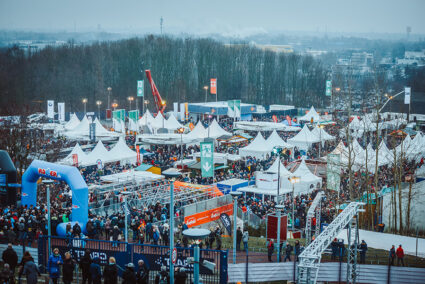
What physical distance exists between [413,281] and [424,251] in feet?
9.52

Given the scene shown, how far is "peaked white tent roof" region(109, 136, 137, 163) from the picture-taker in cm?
3169

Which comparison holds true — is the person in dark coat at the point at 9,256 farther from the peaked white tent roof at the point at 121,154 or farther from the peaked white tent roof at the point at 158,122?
the peaked white tent roof at the point at 158,122

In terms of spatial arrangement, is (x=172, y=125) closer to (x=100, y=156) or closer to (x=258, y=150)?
(x=258, y=150)

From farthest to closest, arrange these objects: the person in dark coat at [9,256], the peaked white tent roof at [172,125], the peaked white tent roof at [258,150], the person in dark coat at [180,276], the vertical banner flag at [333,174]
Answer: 1. the peaked white tent roof at [172,125]
2. the peaked white tent roof at [258,150]
3. the vertical banner flag at [333,174]
4. the person in dark coat at [9,256]
5. the person in dark coat at [180,276]

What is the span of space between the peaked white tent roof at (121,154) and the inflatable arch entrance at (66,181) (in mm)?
11957

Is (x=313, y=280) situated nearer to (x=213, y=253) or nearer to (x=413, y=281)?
(x=213, y=253)

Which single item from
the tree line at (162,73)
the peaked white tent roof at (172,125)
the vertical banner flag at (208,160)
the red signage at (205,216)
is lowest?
the red signage at (205,216)

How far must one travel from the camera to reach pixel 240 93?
89000 millimetres

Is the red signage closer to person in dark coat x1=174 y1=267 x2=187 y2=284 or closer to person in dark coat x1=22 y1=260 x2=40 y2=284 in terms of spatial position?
person in dark coat x1=174 y1=267 x2=187 y2=284

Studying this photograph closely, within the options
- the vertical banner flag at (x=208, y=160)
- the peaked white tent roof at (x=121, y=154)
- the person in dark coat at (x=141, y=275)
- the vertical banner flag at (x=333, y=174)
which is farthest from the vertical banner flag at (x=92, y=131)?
the person in dark coat at (x=141, y=275)

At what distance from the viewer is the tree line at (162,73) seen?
254 ft

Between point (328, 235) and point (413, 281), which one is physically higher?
point (328, 235)

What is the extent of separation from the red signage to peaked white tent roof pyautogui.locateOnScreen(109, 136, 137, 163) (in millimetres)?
12610

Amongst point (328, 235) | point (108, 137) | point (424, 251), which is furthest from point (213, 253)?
point (108, 137)
